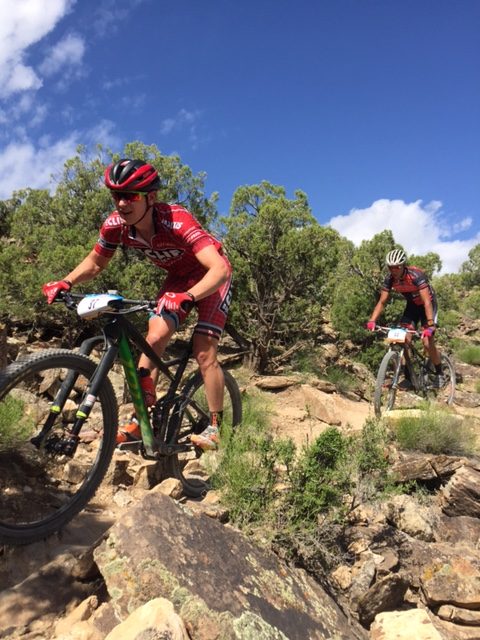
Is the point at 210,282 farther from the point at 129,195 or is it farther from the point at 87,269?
the point at 87,269

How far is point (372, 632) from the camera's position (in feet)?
8.52

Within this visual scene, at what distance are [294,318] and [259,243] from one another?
1847mm

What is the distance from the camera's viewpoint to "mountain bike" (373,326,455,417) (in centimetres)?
655

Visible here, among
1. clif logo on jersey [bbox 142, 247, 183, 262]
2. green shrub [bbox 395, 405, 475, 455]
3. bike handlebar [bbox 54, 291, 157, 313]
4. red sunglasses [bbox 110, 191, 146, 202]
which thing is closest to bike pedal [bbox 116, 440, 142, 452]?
bike handlebar [bbox 54, 291, 157, 313]

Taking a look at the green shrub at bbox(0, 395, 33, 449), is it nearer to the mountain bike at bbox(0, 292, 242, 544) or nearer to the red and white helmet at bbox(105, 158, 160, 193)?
the mountain bike at bbox(0, 292, 242, 544)

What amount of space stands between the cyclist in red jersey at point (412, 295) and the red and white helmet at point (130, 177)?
175 inches

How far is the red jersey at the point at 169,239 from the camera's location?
315cm

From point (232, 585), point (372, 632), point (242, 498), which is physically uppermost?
point (242, 498)

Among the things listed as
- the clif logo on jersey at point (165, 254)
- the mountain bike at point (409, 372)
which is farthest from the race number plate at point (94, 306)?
the mountain bike at point (409, 372)

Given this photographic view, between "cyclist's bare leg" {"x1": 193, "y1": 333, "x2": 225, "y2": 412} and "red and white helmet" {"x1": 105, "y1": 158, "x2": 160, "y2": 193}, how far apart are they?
1105mm

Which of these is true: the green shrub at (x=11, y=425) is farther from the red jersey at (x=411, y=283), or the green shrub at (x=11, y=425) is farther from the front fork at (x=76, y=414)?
the red jersey at (x=411, y=283)

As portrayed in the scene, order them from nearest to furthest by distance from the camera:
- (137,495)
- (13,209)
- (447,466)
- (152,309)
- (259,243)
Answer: (152,309) < (137,495) < (447,466) < (259,243) < (13,209)

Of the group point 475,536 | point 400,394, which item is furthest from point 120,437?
point 400,394

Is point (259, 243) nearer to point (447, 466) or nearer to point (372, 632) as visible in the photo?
point (447, 466)
